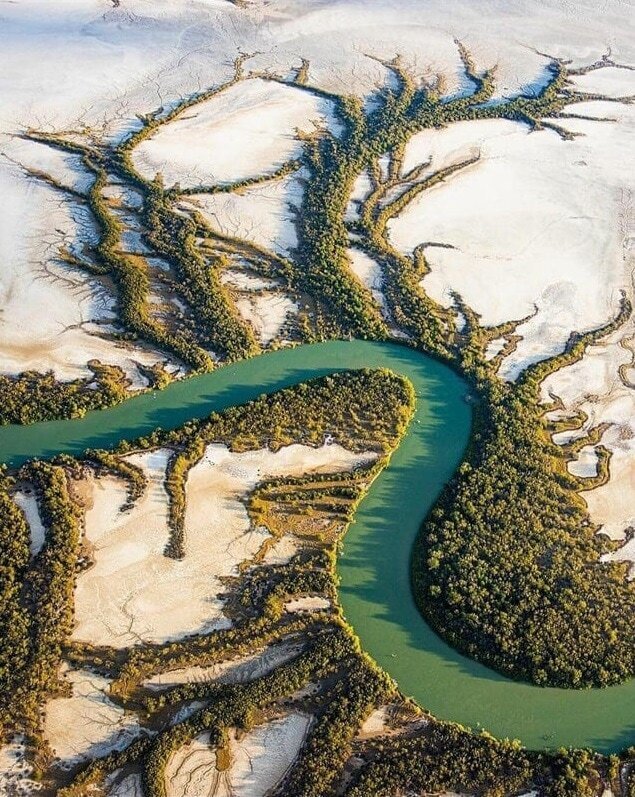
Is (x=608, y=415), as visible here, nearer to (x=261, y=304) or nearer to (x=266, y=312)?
(x=266, y=312)

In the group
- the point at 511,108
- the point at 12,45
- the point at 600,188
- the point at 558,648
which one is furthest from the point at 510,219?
the point at 12,45

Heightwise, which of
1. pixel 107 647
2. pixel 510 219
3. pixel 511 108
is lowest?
pixel 107 647

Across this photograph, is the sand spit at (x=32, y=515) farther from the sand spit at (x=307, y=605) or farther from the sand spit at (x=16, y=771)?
the sand spit at (x=307, y=605)

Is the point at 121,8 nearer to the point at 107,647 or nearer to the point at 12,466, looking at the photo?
the point at 12,466

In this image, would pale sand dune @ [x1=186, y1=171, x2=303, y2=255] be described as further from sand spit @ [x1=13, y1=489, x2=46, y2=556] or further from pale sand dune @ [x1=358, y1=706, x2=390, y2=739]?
pale sand dune @ [x1=358, y1=706, x2=390, y2=739]

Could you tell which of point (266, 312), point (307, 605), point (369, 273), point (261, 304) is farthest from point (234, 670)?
point (369, 273)
